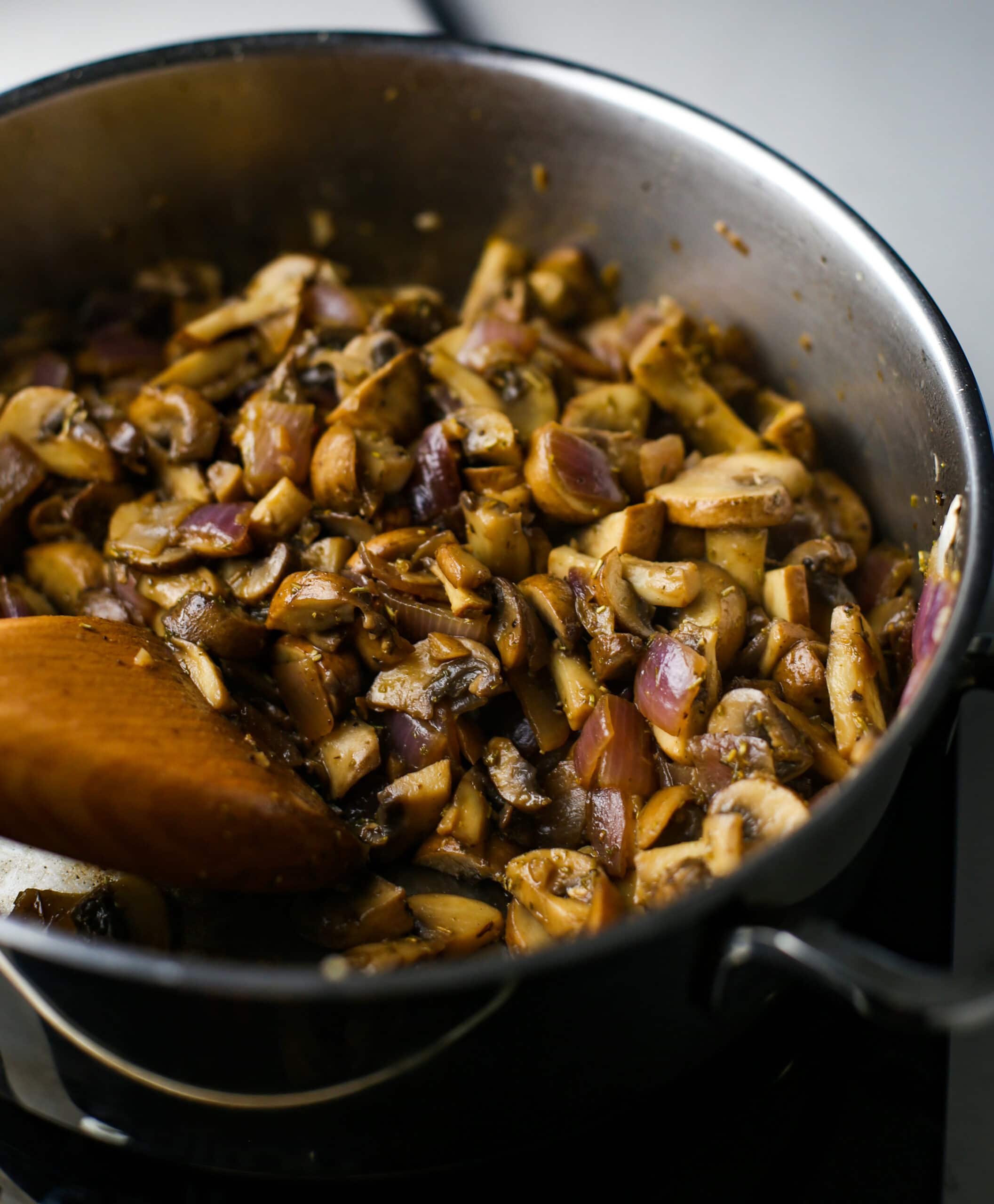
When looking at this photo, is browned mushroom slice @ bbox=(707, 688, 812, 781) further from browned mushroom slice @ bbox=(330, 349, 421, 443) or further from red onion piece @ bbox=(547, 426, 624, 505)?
browned mushroom slice @ bbox=(330, 349, 421, 443)

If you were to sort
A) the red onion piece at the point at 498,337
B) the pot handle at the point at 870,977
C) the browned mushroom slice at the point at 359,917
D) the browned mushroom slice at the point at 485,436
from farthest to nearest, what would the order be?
the red onion piece at the point at 498,337
the browned mushroom slice at the point at 485,436
the browned mushroom slice at the point at 359,917
the pot handle at the point at 870,977

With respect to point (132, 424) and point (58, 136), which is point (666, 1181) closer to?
point (132, 424)

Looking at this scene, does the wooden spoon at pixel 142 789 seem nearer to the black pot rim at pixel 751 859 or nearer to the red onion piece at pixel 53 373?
the black pot rim at pixel 751 859

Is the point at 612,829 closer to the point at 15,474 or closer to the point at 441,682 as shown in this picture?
the point at 441,682

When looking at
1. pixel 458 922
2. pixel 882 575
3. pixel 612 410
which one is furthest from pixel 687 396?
pixel 458 922

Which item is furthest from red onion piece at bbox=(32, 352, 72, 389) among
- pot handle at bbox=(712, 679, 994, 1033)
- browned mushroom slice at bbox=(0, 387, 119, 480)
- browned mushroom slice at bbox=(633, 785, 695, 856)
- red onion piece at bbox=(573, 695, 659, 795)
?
pot handle at bbox=(712, 679, 994, 1033)

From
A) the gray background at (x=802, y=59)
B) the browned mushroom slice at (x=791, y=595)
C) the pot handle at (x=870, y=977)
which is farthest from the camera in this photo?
the gray background at (x=802, y=59)

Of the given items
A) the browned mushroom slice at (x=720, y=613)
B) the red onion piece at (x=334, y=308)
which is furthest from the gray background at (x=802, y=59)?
the browned mushroom slice at (x=720, y=613)
